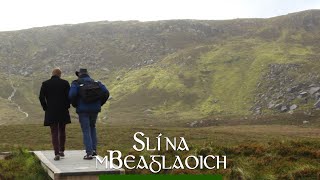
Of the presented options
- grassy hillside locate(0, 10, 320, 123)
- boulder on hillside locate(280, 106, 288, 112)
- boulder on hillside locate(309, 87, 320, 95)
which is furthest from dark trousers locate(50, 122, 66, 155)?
boulder on hillside locate(309, 87, 320, 95)

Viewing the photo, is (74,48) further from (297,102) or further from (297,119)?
(297,119)

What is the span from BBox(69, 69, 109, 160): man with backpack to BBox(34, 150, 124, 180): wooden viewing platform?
2.30 ft

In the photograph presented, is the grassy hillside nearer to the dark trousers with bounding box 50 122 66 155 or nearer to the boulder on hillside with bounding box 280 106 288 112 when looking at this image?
the boulder on hillside with bounding box 280 106 288 112

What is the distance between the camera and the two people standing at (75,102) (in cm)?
1508

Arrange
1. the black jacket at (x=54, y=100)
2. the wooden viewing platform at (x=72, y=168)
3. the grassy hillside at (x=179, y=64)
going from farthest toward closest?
the grassy hillside at (x=179, y=64), the black jacket at (x=54, y=100), the wooden viewing platform at (x=72, y=168)

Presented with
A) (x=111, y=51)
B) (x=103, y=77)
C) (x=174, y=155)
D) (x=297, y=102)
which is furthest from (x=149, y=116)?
(x=174, y=155)

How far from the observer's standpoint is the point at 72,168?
13.1 metres

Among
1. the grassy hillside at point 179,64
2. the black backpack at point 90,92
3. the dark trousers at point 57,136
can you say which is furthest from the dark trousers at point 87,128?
the grassy hillside at point 179,64

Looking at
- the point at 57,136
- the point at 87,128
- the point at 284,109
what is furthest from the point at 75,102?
the point at 284,109

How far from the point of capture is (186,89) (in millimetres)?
110500

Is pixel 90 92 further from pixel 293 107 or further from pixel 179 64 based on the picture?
pixel 179 64

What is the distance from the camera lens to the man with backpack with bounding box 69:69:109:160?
15016 mm

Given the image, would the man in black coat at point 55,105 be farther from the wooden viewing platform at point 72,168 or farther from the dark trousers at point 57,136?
the wooden viewing platform at point 72,168

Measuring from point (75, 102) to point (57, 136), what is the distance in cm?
127
